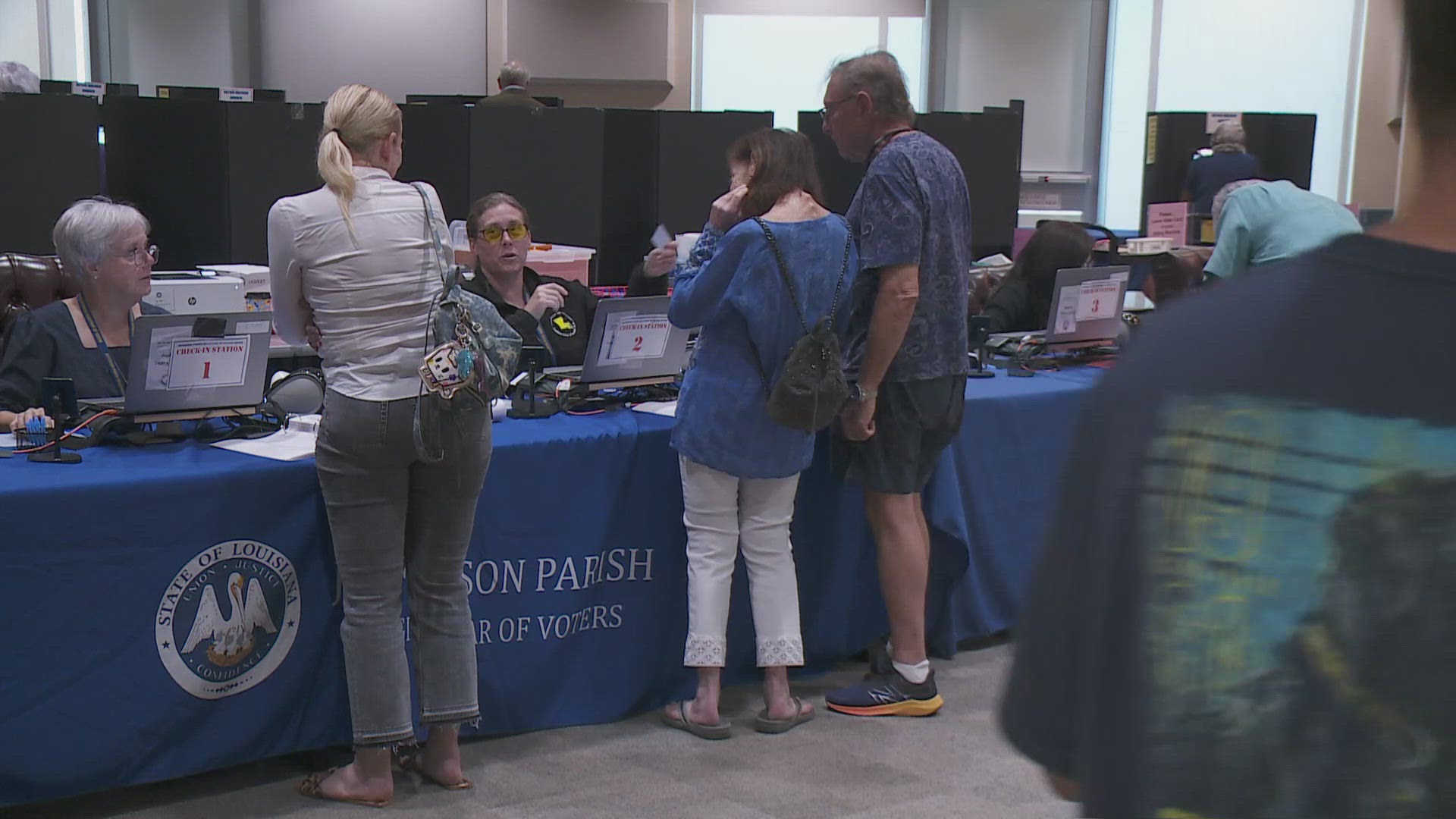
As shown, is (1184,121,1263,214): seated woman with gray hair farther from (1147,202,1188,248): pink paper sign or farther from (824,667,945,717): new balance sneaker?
(824,667,945,717): new balance sneaker

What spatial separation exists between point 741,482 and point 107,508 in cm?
125

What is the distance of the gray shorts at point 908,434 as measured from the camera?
3.20 m

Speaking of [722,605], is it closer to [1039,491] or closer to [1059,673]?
[1039,491]

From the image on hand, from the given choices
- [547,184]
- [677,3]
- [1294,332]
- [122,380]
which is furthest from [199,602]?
[677,3]

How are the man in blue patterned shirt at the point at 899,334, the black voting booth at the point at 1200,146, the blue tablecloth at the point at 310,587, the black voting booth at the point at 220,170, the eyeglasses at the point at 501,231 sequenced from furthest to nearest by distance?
the black voting booth at the point at 1200,146 < the black voting booth at the point at 220,170 < the eyeglasses at the point at 501,231 < the man in blue patterned shirt at the point at 899,334 < the blue tablecloth at the point at 310,587

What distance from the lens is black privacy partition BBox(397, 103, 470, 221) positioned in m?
5.08

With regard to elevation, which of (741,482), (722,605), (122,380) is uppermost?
(122,380)

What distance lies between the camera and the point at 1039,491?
379 cm

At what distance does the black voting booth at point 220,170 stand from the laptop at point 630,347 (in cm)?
177

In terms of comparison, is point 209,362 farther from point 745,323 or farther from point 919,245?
point 919,245

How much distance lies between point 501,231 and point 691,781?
1434mm

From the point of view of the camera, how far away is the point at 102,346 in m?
3.01

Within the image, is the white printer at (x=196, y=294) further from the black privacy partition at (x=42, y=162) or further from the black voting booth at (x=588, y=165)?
the black voting booth at (x=588, y=165)

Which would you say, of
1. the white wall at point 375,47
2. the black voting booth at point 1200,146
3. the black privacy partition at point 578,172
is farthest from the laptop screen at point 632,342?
the white wall at point 375,47
